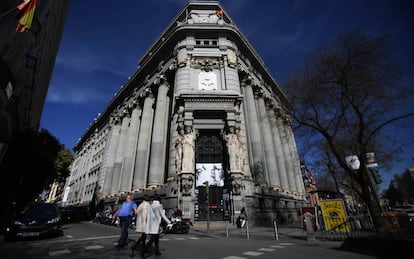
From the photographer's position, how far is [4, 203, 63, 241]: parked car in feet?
29.2

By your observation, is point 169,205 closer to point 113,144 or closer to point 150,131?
point 150,131

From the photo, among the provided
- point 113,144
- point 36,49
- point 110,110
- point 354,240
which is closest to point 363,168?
point 354,240

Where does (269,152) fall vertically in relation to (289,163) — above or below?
above

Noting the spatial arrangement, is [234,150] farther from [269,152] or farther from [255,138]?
[269,152]

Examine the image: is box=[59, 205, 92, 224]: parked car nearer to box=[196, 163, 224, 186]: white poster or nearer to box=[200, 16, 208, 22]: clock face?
box=[196, 163, 224, 186]: white poster

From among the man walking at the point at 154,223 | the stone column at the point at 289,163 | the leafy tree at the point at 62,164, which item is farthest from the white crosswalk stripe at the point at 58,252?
the stone column at the point at 289,163

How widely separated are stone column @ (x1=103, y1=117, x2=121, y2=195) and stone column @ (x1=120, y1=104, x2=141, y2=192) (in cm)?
619

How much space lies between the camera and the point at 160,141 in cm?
2394

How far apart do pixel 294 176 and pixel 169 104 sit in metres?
22.8

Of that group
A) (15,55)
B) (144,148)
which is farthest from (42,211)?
(144,148)

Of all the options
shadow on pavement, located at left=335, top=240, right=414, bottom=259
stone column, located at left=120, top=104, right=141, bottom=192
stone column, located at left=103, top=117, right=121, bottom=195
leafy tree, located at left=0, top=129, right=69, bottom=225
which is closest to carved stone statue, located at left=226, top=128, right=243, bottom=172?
shadow on pavement, located at left=335, top=240, right=414, bottom=259

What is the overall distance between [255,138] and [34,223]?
2056 centimetres

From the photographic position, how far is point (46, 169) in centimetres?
1856

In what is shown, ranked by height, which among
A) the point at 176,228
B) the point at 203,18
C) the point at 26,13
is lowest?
the point at 176,228
